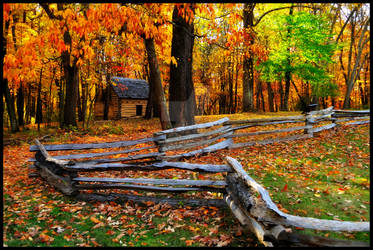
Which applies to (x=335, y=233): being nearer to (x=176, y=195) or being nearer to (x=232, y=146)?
(x=176, y=195)

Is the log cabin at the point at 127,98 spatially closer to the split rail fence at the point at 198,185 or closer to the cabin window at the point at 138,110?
the cabin window at the point at 138,110

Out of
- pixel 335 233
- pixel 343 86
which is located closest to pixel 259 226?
pixel 335 233

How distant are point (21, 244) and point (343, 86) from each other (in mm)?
41256

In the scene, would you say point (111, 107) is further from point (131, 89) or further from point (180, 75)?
point (180, 75)

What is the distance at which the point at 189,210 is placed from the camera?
5031mm

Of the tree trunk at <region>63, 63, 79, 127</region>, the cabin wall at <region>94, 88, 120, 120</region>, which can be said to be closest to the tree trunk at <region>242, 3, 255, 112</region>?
the tree trunk at <region>63, 63, 79, 127</region>

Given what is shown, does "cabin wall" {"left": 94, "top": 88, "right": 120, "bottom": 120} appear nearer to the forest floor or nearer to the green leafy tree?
the green leafy tree

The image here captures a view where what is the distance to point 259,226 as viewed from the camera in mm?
3639

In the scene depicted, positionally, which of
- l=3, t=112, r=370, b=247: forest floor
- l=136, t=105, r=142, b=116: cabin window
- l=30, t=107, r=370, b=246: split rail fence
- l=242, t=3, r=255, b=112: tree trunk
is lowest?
l=3, t=112, r=370, b=247: forest floor

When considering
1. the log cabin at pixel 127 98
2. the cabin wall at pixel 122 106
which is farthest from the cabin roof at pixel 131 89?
the cabin wall at pixel 122 106

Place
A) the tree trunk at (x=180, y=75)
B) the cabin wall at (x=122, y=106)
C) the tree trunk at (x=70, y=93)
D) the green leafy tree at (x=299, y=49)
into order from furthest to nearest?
the cabin wall at (x=122, y=106) → the green leafy tree at (x=299, y=49) → the tree trunk at (x=70, y=93) → the tree trunk at (x=180, y=75)

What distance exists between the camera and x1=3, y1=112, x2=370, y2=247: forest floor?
4.09m

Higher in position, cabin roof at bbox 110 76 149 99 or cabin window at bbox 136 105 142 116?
cabin roof at bbox 110 76 149 99

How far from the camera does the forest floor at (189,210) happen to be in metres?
4.09
